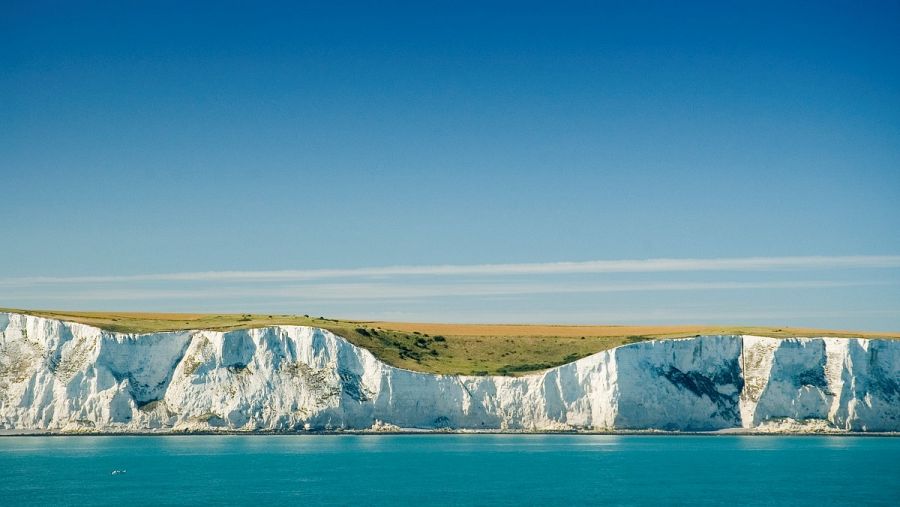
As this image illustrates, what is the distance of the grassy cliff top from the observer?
89.8 metres

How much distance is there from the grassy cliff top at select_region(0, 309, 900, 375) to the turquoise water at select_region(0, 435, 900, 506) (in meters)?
7.80

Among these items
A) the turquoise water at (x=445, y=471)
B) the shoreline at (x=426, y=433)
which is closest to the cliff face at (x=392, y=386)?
the shoreline at (x=426, y=433)

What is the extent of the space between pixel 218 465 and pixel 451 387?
2805cm

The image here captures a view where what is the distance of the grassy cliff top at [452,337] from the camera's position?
89750 mm

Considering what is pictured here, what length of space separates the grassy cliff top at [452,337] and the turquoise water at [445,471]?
780 centimetres

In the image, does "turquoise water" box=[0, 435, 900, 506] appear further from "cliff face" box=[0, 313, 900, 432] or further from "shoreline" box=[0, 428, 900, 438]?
"cliff face" box=[0, 313, 900, 432]

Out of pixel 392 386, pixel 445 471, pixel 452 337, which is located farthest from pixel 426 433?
pixel 445 471

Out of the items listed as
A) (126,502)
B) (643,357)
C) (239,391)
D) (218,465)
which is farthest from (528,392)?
(126,502)

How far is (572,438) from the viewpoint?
3516 inches

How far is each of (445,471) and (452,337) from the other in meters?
39.0

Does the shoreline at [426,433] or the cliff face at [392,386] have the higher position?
the cliff face at [392,386]

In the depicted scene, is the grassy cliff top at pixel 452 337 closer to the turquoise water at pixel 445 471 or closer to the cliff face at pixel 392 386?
the cliff face at pixel 392 386

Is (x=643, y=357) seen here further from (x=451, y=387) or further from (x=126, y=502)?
(x=126, y=502)

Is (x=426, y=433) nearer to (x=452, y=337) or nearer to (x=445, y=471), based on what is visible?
(x=452, y=337)
